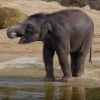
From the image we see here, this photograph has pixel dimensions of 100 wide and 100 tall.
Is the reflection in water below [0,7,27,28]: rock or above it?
above

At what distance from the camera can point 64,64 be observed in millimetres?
11078

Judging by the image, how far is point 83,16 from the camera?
37.9 ft

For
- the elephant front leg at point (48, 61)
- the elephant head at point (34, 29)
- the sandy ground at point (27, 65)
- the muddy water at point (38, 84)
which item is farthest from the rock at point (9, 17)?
the elephant head at point (34, 29)

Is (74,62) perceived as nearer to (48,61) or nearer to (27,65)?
(48,61)

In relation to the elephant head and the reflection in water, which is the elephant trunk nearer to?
the elephant head

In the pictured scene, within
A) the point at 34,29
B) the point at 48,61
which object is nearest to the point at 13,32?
the point at 34,29

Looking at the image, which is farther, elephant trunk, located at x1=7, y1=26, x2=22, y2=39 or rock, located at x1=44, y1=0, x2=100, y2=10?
rock, located at x1=44, y1=0, x2=100, y2=10

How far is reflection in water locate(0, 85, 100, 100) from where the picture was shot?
9.57 m

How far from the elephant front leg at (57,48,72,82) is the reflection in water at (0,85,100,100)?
56 centimetres

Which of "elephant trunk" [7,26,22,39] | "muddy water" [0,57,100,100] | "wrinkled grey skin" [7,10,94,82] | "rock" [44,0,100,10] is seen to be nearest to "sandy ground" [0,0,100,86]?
"muddy water" [0,57,100,100]

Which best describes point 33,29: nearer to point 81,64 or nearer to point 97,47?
point 81,64

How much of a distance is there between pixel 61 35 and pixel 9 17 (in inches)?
303

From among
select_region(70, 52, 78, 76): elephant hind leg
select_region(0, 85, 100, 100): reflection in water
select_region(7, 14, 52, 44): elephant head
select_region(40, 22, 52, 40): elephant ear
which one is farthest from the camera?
select_region(70, 52, 78, 76): elephant hind leg

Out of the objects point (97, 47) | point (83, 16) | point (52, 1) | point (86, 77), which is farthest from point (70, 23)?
point (52, 1)
